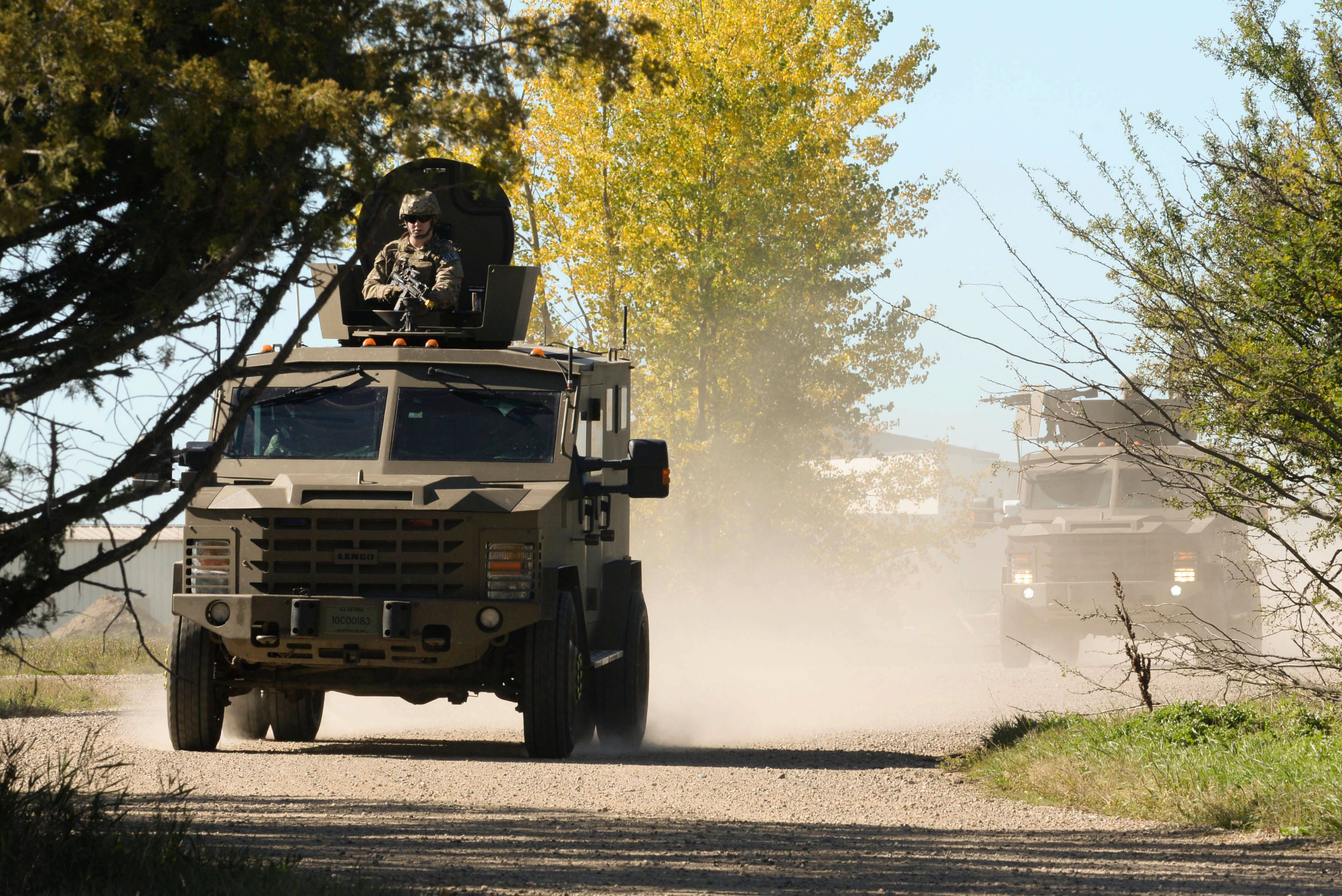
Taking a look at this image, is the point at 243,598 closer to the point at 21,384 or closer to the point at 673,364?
the point at 21,384

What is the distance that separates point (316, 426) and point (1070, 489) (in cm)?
1364

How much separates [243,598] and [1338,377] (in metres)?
6.47

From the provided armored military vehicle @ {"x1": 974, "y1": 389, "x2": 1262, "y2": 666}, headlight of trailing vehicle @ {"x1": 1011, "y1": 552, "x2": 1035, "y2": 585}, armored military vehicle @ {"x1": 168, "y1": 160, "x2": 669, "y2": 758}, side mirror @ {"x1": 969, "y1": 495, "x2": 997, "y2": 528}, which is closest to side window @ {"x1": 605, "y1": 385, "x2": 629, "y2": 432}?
armored military vehicle @ {"x1": 168, "y1": 160, "x2": 669, "y2": 758}

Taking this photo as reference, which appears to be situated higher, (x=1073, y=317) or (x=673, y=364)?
(x=673, y=364)

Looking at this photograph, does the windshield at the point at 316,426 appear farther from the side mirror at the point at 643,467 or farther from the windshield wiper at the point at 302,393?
the side mirror at the point at 643,467

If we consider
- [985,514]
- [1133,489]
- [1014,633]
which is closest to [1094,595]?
[1014,633]

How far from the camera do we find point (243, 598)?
9.28 metres

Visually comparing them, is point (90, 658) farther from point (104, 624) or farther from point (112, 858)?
point (112, 858)

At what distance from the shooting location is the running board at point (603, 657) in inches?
414

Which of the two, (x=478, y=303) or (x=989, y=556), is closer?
(x=478, y=303)

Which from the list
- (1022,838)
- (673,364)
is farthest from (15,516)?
(673,364)

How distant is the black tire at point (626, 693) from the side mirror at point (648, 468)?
1.83 m

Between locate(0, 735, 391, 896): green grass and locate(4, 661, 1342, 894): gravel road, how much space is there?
462 millimetres

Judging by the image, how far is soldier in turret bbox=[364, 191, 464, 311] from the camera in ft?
36.7
